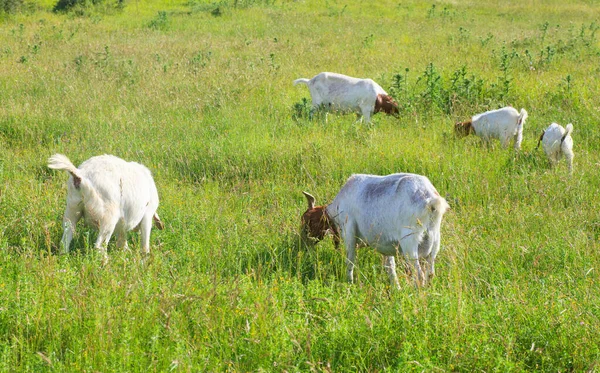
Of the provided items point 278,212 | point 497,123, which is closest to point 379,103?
point 497,123

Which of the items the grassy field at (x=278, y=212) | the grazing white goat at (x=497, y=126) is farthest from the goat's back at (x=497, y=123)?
the grassy field at (x=278, y=212)

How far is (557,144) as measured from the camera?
784cm

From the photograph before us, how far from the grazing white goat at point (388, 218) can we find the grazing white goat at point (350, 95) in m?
5.12

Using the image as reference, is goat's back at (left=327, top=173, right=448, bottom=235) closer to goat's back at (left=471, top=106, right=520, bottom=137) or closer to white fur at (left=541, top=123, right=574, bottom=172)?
white fur at (left=541, top=123, right=574, bottom=172)

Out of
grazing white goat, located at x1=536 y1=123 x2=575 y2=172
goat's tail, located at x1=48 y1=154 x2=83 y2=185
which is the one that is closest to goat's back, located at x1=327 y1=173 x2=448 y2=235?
goat's tail, located at x1=48 y1=154 x2=83 y2=185

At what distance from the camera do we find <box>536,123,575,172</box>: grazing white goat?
7746 millimetres

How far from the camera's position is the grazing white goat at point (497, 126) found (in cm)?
875

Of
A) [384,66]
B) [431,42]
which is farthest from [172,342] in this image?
[431,42]

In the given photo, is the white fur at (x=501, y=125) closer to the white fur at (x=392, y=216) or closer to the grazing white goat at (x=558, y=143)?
the grazing white goat at (x=558, y=143)

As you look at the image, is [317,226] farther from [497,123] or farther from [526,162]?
[497,123]

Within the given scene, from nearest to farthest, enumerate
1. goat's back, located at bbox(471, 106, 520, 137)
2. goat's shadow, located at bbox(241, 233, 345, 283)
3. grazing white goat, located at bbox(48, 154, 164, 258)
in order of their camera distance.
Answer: grazing white goat, located at bbox(48, 154, 164, 258) → goat's shadow, located at bbox(241, 233, 345, 283) → goat's back, located at bbox(471, 106, 520, 137)

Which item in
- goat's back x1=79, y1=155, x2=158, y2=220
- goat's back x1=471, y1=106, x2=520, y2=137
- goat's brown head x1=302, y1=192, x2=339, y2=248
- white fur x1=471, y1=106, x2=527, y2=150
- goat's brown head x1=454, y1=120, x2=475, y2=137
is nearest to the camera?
goat's back x1=79, y1=155, x2=158, y2=220

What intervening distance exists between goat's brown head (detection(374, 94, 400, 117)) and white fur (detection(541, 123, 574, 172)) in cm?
288

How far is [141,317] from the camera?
3594 millimetres
